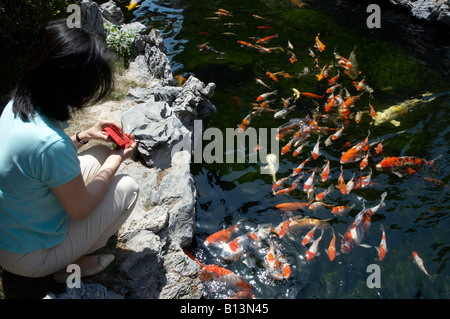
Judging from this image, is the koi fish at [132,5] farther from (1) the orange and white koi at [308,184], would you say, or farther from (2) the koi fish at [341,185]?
(2) the koi fish at [341,185]

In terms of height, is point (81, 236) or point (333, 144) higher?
point (81, 236)

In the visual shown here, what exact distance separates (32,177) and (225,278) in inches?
90.4

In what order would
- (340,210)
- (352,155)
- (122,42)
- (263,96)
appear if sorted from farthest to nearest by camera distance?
(122,42) → (263,96) → (352,155) → (340,210)

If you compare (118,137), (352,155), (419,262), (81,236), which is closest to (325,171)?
(352,155)

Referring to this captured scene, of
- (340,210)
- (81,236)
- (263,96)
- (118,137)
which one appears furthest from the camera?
(263,96)

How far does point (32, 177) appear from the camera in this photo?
7.82ft

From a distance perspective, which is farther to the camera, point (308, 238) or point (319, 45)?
point (319, 45)

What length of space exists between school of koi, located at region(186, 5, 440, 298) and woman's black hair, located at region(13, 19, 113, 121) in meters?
2.30

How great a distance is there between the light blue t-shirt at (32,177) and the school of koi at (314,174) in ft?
5.95

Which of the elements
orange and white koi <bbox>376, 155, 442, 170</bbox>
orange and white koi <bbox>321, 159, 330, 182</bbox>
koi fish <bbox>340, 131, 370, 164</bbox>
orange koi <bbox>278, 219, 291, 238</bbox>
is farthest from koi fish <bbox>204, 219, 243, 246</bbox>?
orange and white koi <bbox>376, 155, 442, 170</bbox>

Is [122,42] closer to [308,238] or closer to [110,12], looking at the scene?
[110,12]

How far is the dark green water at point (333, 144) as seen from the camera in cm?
413

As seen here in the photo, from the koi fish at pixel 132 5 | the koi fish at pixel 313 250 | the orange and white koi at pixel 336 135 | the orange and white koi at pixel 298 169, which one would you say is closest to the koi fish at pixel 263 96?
the orange and white koi at pixel 336 135
